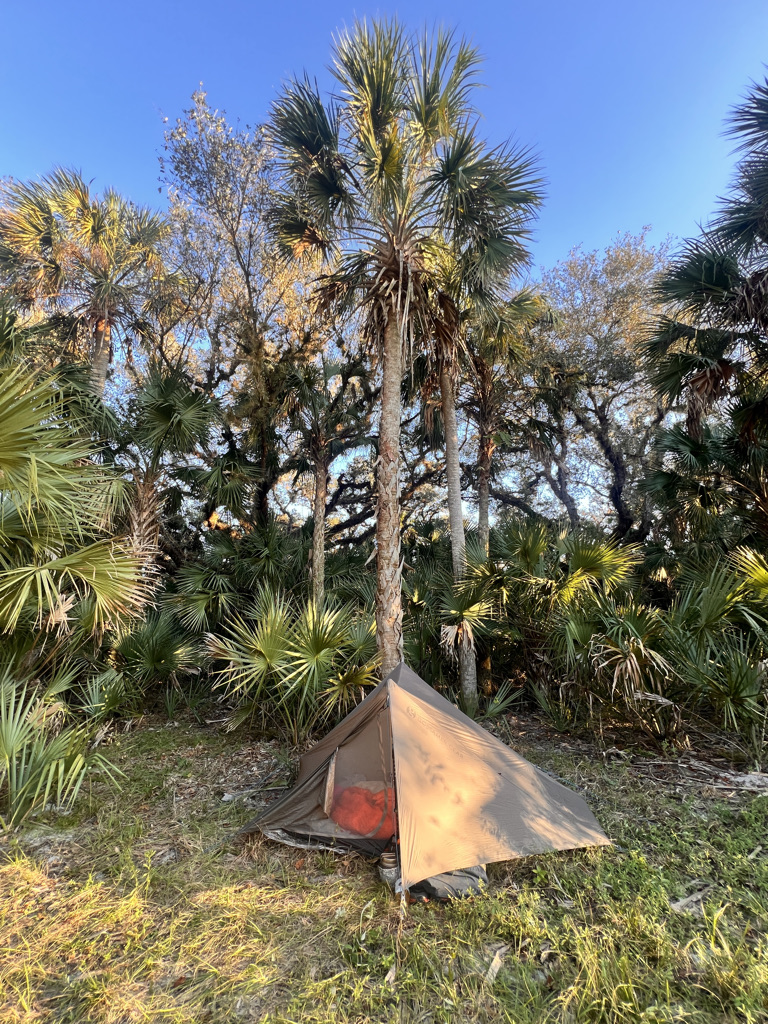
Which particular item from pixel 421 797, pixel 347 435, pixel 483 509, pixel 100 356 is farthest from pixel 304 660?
pixel 347 435

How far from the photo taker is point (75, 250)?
29.1ft

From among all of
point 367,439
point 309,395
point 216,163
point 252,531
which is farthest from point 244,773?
point 216,163

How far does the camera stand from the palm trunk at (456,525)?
7.14 meters

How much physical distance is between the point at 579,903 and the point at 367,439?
10.5m

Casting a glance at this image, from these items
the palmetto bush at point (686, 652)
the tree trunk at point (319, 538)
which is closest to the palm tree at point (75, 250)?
the tree trunk at point (319, 538)

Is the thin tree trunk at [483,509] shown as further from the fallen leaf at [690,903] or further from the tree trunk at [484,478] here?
the fallen leaf at [690,903]

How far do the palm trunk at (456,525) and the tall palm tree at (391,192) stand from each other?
143 cm

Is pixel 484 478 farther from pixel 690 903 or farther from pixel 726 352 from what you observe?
pixel 690 903

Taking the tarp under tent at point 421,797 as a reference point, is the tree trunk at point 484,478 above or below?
above

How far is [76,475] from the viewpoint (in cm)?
400

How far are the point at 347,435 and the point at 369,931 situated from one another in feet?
34.1

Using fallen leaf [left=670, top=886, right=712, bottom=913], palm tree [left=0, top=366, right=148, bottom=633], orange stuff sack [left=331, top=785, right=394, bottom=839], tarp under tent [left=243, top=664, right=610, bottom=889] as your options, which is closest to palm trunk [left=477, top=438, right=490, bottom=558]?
tarp under tent [left=243, top=664, right=610, bottom=889]

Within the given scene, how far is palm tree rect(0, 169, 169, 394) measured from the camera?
8.49 m

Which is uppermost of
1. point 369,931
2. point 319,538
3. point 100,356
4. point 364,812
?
point 100,356
